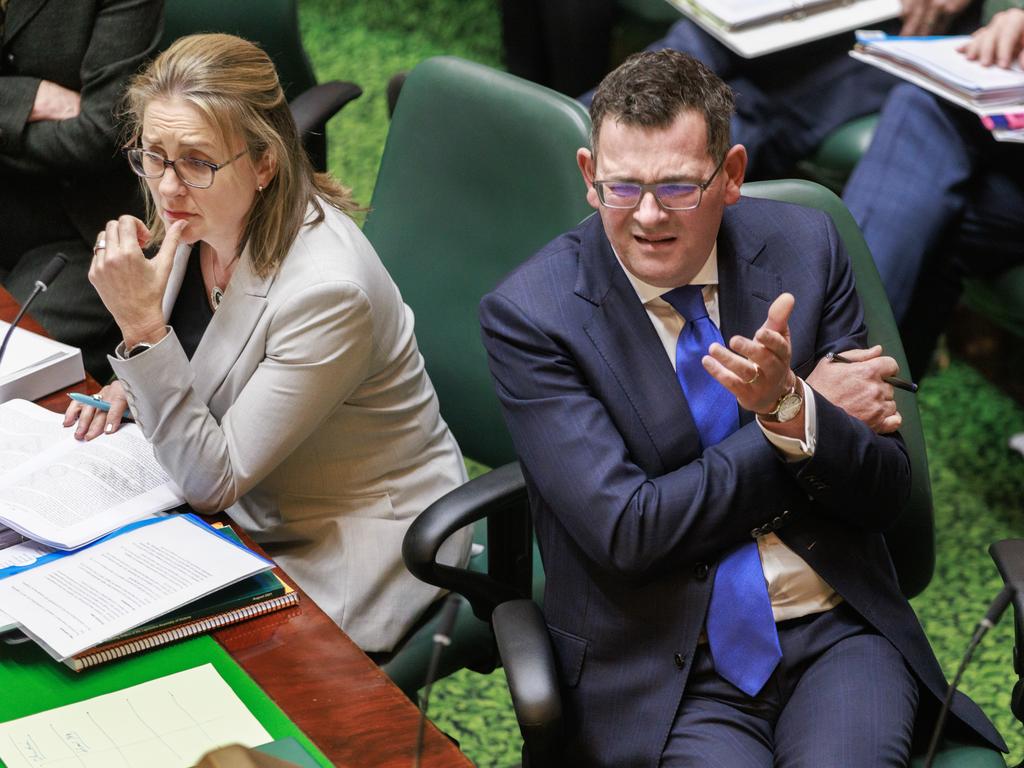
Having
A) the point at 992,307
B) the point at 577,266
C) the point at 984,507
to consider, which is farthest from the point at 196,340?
the point at 984,507

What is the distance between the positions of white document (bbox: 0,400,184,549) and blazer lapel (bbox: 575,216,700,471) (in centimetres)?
61

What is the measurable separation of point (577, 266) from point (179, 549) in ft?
2.07

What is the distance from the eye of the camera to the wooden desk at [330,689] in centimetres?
142

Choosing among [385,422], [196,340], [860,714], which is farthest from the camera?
[196,340]

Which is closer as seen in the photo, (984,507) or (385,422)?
(385,422)

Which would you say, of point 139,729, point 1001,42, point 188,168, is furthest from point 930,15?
point 139,729

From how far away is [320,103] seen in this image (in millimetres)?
2869

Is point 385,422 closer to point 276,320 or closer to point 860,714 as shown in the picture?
point 276,320

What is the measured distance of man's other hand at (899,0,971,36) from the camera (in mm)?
3156

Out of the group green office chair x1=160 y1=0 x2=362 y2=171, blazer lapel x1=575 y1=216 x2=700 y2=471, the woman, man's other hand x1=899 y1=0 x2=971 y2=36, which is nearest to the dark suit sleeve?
green office chair x1=160 y1=0 x2=362 y2=171

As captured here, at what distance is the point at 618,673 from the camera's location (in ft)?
5.75

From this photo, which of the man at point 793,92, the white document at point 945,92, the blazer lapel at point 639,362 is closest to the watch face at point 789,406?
the blazer lapel at point 639,362

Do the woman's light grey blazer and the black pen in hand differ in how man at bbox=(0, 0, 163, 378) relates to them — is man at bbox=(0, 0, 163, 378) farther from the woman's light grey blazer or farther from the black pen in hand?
the black pen in hand

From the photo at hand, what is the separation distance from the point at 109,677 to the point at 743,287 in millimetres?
941
